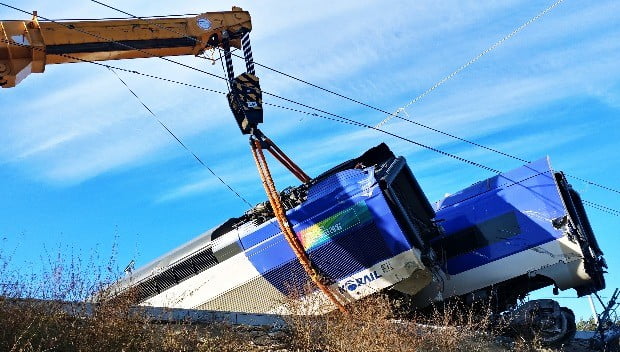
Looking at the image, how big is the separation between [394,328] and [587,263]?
528cm

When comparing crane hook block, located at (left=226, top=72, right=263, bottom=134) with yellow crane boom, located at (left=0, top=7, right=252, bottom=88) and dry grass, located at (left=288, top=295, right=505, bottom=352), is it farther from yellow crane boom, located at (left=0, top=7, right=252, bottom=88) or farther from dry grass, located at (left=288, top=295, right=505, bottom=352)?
dry grass, located at (left=288, top=295, right=505, bottom=352)

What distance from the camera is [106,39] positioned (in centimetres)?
1122

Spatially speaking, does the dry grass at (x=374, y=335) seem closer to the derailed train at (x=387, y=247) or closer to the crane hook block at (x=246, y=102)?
the derailed train at (x=387, y=247)

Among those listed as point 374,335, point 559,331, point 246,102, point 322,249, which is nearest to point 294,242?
point 322,249

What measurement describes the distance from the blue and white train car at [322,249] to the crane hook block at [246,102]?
1.38 m

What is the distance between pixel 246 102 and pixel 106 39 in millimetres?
2553

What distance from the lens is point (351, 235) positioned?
11.0 meters

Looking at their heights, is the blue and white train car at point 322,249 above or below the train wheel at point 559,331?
above

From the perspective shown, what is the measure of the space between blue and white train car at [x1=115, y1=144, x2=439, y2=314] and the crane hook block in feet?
4.52

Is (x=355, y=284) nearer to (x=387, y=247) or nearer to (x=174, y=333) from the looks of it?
(x=387, y=247)

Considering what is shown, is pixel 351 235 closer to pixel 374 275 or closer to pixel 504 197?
pixel 374 275

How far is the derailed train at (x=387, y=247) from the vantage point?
11.0m

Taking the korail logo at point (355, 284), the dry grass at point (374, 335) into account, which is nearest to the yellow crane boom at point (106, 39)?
the korail logo at point (355, 284)

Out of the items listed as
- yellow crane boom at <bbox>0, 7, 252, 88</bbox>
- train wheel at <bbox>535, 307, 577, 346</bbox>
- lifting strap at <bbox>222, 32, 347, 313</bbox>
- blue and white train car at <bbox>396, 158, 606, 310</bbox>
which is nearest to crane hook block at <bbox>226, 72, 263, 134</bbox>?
lifting strap at <bbox>222, 32, 347, 313</bbox>
